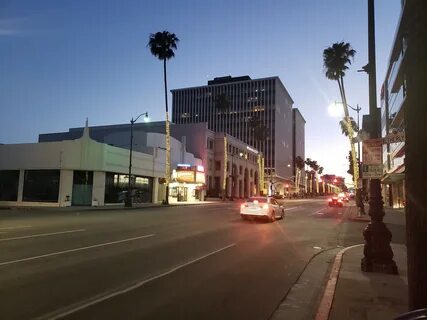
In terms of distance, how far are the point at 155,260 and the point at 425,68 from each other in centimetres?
929

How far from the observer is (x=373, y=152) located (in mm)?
10945

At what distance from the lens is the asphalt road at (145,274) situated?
22.9 ft

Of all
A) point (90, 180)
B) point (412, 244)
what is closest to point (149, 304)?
point (412, 244)

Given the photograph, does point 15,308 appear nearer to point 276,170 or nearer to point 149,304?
point 149,304

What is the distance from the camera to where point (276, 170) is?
160 metres

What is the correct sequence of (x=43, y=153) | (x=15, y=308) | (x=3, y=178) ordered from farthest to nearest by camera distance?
(x=3, y=178) → (x=43, y=153) → (x=15, y=308)

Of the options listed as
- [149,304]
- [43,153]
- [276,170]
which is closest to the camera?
[149,304]

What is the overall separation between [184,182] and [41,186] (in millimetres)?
27958

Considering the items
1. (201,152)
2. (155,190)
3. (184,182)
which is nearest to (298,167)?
(201,152)

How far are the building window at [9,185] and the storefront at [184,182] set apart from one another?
980 inches

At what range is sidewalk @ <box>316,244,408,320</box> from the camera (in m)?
Result: 6.80

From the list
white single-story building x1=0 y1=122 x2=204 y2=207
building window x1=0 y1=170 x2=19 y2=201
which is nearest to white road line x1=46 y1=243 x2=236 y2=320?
white single-story building x1=0 y1=122 x2=204 y2=207

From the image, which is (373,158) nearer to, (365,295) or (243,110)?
(365,295)

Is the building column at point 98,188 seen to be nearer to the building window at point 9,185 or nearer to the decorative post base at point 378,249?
the building window at point 9,185
